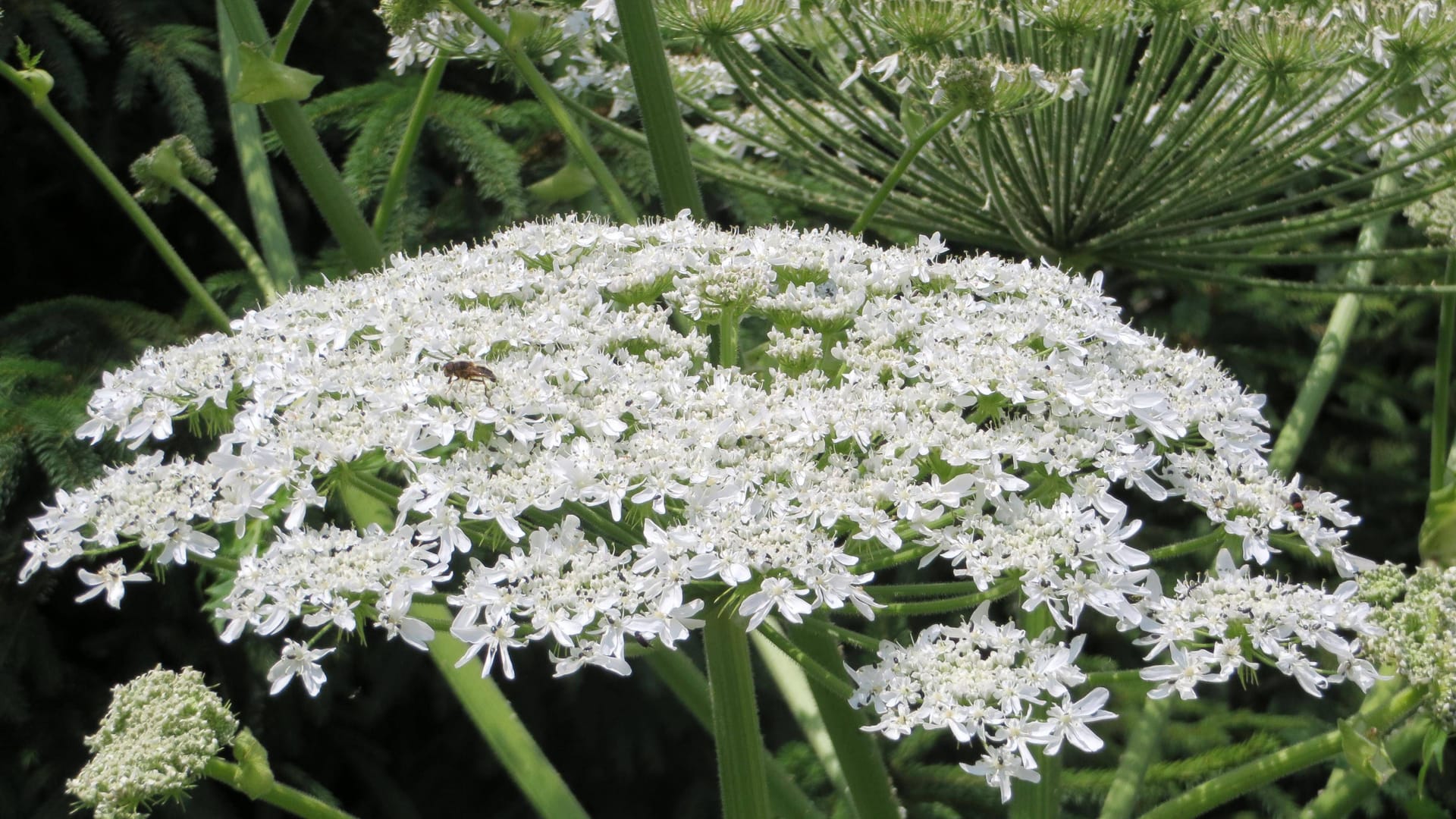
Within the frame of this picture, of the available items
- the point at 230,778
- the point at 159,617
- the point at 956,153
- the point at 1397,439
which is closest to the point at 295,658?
the point at 230,778

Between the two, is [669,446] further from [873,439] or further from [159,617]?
[159,617]

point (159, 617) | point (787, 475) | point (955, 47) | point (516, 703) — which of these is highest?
point (955, 47)

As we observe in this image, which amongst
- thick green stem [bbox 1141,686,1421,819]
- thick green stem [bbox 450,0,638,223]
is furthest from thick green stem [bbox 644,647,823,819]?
thick green stem [bbox 450,0,638,223]

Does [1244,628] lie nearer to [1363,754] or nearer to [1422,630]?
[1363,754]

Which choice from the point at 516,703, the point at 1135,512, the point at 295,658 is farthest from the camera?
the point at 1135,512

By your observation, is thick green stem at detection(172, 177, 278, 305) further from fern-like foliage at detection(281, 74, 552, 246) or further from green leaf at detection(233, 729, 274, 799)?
green leaf at detection(233, 729, 274, 799)

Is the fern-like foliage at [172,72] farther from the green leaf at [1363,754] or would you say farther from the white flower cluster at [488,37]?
the green leaf at [1363,754]

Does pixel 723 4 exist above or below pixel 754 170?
above
